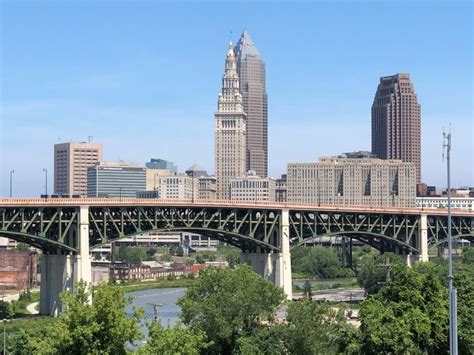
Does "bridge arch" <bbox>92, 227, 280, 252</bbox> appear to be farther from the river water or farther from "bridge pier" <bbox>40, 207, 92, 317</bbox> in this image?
"bridge pier" <bbox>40, 207, 92, 317</bbox>

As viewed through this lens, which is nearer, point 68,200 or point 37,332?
point 37,332

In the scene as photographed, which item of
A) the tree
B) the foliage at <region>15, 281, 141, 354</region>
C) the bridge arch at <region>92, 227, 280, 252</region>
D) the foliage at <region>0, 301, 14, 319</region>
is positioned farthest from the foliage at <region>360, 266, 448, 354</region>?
the foliage at <region>0, 301, 14, 319</region>

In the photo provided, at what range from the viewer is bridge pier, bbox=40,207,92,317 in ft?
375

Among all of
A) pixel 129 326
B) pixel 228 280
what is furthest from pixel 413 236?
pixel 129 326

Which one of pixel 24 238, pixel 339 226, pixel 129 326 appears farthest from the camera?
pixel 339 226

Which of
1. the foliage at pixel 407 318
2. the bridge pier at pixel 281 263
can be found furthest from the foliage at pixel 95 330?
the bridge pier at pixel 281 263

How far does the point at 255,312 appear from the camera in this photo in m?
81.4

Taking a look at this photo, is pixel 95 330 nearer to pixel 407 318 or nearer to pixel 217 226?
pixel 407 318

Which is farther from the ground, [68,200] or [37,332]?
[68,200]

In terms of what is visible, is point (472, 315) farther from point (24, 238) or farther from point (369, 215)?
point (369, 215)

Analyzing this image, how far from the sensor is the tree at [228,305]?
261ft

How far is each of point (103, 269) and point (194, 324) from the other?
343 feet

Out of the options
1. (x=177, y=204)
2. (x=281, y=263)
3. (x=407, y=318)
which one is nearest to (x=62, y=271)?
(x=177, y=204)

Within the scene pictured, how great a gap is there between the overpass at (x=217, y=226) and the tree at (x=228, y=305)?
99.4ft
